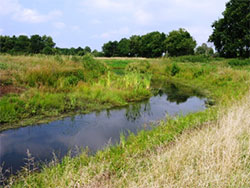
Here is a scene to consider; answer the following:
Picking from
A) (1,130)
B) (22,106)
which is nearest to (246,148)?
(1,130)

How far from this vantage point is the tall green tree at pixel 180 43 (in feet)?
152

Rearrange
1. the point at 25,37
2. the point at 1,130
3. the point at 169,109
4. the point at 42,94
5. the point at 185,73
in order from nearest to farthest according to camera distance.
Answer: the point at 1,130 → the point at 42,94 → the point at 169,109 → the point at 185,73 → the point at 25,37

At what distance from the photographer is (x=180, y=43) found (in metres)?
46.9

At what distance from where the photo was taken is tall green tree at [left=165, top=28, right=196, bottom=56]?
46469 mm

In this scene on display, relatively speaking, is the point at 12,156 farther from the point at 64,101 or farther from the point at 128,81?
the point at 128,81

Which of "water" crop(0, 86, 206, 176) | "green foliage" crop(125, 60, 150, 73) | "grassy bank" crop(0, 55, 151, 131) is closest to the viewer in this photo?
"water" crop(0, 86, 206, 176)

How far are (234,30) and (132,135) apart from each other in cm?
3229

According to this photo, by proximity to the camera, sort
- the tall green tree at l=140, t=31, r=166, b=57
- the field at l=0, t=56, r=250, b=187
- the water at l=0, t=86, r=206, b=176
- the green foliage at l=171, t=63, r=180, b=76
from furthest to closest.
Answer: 1. the tall green tree at l=140, t=31, r=166, b=57
2. the green foliage at l=171, t=63, r=180, b=76
3. the water at l=0, t=86, r=206, b=176
4. the field at l=0, t=56, r=250, b=187

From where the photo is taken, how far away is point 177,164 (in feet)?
10.2

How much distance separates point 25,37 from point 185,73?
186 ft

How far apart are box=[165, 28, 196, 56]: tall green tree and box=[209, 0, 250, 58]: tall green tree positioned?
1262 cm

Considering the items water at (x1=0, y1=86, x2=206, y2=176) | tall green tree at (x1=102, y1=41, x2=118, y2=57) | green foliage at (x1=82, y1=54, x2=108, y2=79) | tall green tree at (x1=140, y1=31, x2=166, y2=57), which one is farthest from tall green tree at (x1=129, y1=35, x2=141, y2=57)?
water at (x1=0, y1=86, x2=206, y2=176)

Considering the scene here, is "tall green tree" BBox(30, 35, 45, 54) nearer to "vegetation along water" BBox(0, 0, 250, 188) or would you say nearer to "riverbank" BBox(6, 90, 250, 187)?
"vegetation along water" BBox(0, 0, 250, 188)

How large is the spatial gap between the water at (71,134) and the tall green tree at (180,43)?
134 ft
